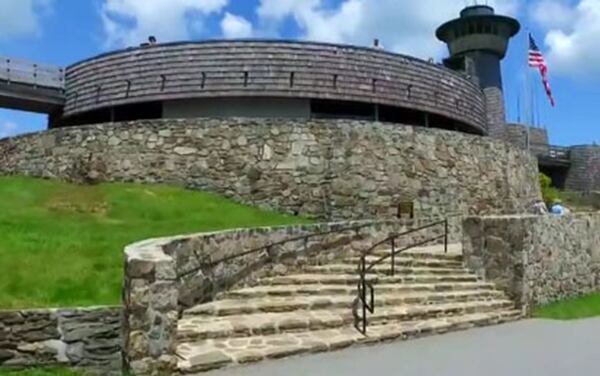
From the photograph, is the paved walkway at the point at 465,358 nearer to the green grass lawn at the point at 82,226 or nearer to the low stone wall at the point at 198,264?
the low stone wall at the point at 198,264

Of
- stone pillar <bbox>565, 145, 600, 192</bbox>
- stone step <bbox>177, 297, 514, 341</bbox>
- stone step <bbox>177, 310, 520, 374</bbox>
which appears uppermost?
stone pillar <bbox>565, 145, 600, 192</bbox>

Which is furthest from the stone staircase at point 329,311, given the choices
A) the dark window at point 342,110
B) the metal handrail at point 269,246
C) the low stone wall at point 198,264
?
the dark window at point 342,110

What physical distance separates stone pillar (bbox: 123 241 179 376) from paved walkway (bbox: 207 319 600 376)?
67cm

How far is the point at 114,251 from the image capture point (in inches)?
478

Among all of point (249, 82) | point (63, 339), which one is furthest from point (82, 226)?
point (249, 82)

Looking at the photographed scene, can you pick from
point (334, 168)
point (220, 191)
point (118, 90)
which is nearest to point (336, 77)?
point (334, 168)

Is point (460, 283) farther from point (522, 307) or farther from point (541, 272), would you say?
point (541, 272)

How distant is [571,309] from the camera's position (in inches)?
564

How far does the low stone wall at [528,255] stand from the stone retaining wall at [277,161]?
19.7ft

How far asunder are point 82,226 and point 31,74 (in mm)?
13530

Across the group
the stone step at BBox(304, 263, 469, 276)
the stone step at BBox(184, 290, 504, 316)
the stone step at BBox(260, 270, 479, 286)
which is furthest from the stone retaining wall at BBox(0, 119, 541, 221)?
the stone step at BBox(184, 290, 504, 316)

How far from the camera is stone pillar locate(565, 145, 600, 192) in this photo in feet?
162

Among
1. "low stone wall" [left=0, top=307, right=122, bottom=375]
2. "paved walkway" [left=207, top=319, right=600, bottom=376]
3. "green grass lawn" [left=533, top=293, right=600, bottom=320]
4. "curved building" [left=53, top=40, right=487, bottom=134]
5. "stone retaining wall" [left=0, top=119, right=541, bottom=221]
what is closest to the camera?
"low stone wall" [left=0, top=307, right=122, bottom=375]

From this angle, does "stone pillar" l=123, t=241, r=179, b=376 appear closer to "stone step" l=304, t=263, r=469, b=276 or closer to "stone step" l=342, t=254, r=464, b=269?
"stone step" l=304, t=263, r=469, b=276
